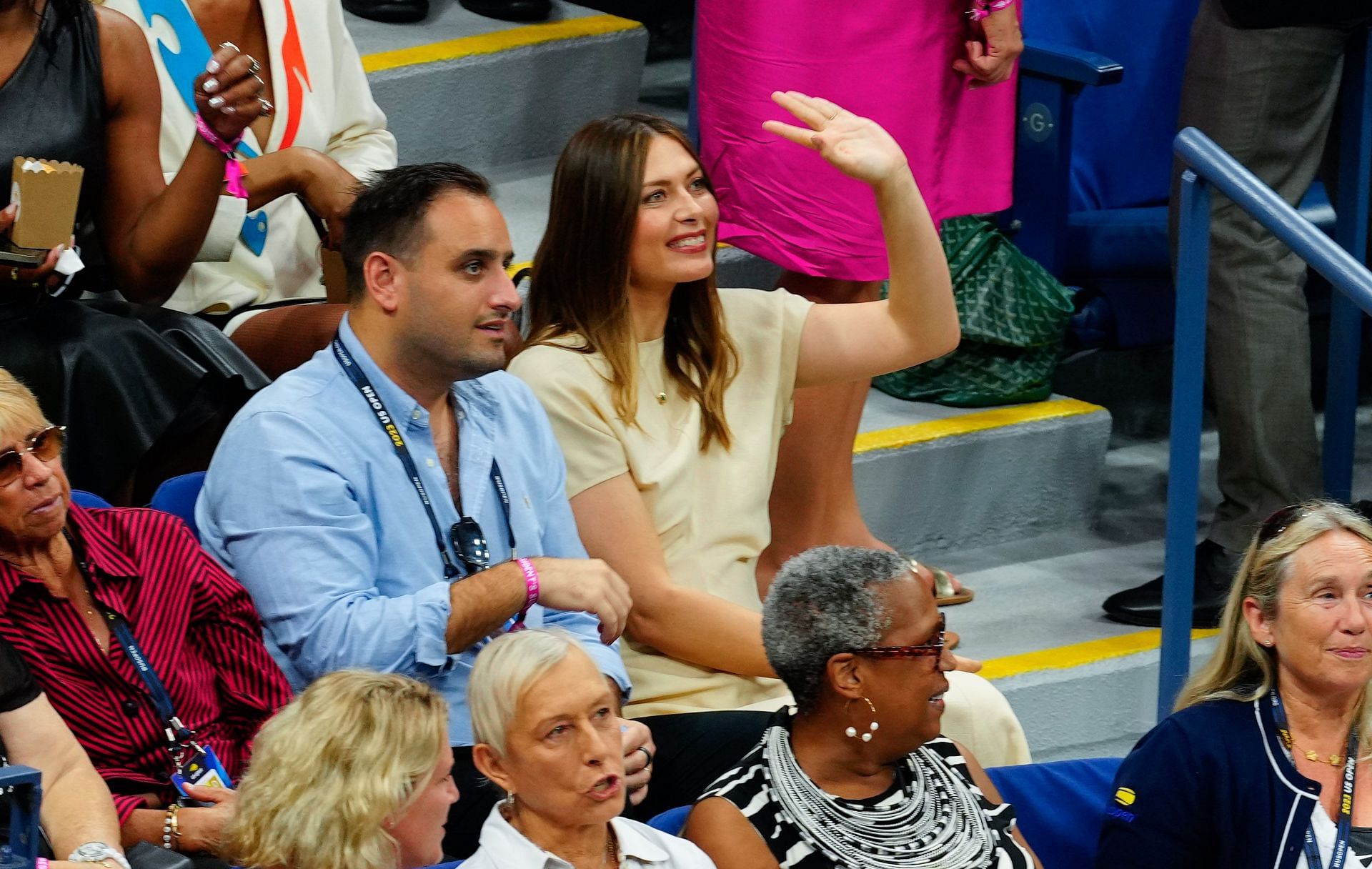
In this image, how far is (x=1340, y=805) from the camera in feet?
9.25

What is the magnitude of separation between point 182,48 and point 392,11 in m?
1.36

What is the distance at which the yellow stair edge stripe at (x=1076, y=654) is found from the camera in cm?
390

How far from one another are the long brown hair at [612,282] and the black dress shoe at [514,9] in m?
1.81

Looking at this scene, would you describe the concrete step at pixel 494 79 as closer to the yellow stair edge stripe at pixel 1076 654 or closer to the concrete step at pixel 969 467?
the concrete step at pixel 969 467

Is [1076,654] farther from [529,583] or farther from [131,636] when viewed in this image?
[131,636]

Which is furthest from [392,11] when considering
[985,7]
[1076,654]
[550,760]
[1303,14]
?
[550,760]

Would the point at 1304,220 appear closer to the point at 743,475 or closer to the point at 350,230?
the point at 743,475

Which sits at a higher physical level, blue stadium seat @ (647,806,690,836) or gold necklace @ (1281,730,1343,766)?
gold necklace @ (1281,730,1343,766)

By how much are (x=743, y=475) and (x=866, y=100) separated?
948 mm

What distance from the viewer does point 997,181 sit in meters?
4.20

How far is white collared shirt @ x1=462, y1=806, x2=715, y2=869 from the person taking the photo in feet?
7.88

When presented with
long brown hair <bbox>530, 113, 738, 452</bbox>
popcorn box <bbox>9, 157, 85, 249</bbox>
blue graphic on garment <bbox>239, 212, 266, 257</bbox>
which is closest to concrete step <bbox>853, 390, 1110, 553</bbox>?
long brown hair <bbox>530, 113, 738, 452</bbox>

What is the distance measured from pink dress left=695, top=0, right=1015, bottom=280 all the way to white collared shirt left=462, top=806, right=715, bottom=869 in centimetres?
161

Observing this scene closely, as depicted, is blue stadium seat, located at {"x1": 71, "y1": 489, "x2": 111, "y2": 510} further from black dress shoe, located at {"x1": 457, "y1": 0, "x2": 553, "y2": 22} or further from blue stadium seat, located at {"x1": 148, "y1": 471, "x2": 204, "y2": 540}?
black dress shoe, located at {"x1": 457, "y1": 0, "x2": 553, "y2": 22}
